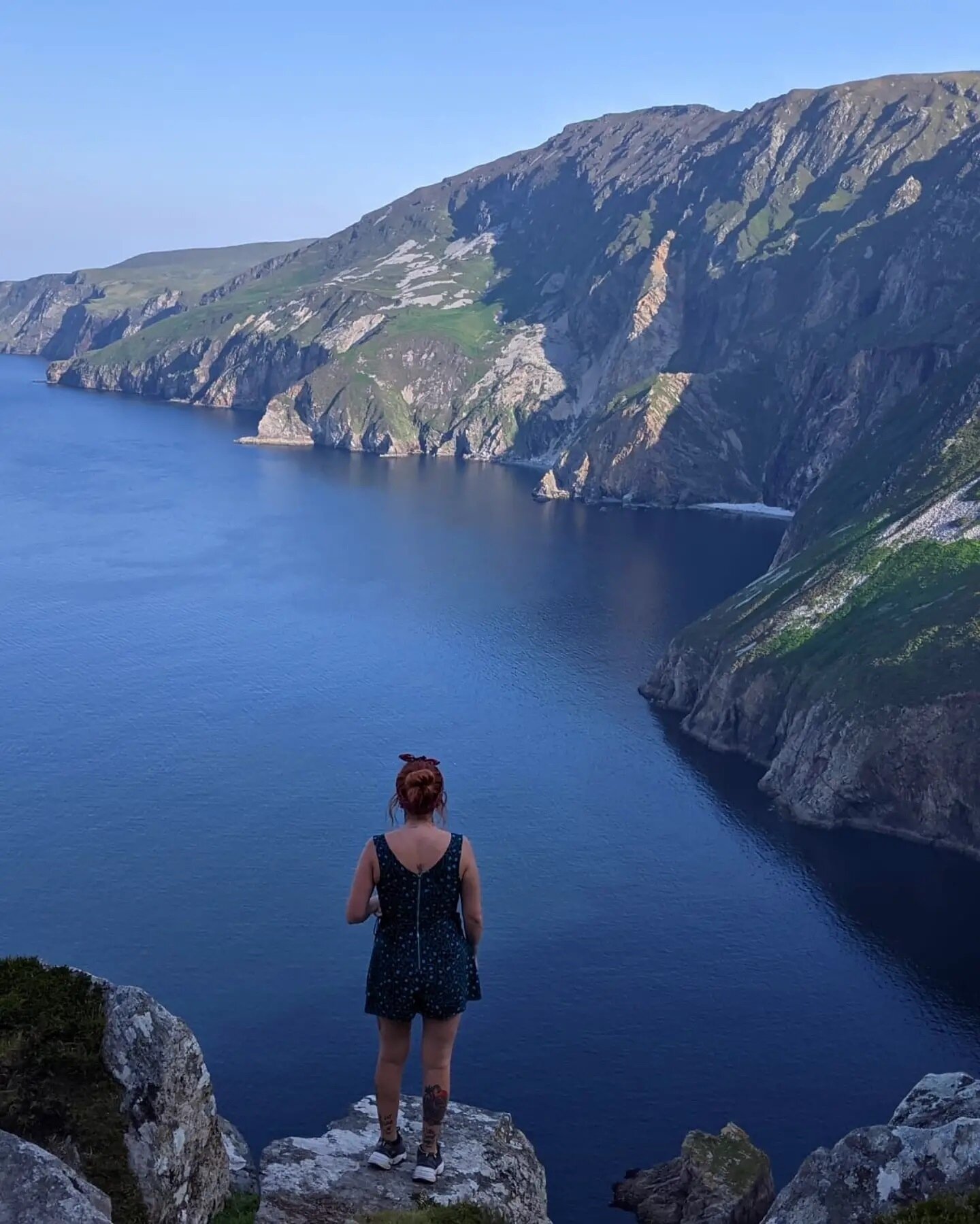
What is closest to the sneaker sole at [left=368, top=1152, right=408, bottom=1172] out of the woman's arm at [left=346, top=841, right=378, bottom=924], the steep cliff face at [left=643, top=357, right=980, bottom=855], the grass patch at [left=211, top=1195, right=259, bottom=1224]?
the grass patch at [left=211, top=1195, right=259, bottom=1224]

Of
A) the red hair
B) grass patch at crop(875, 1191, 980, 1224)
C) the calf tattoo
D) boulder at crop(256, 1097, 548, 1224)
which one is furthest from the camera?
boulder at crop(256, 1097, 548, 1224)

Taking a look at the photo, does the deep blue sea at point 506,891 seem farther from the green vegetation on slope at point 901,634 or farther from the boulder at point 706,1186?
the green vegetation on slope at point 901,634

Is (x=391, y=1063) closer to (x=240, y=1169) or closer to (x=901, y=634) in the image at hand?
(x=240, y=1169)

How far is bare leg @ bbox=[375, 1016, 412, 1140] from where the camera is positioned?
747 inches

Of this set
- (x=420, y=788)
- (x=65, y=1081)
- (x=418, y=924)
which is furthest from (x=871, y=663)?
(x=65, y=1081)

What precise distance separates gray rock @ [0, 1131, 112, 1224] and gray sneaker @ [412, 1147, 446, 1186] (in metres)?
4.86

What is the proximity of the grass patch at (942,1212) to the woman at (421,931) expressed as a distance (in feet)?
22.8

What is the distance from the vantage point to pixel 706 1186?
6147cm

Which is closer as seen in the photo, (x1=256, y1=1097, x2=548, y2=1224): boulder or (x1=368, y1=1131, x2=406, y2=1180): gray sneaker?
(x1=256, y1=1097, x2=548, y2=1224): boulder

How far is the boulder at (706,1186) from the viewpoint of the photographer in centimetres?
6094

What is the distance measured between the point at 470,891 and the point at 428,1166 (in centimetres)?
478

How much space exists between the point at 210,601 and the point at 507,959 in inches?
4238

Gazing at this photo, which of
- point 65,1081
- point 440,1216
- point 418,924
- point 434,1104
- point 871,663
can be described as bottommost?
point 871,663

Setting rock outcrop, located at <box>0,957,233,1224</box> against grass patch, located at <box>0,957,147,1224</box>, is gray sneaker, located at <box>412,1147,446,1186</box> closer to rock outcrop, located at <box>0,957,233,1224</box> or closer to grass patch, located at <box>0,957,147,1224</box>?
rock outcrop, located at <box>0,957,233,1224</box>
